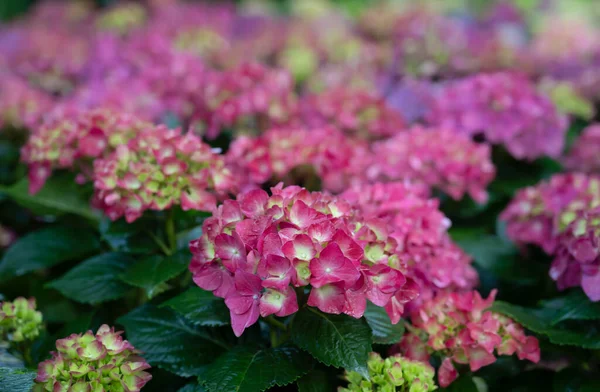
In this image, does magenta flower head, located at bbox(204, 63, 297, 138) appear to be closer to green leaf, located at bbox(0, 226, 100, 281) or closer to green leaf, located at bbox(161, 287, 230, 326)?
green leaf, located at bbox(0, 226, 100, 281)

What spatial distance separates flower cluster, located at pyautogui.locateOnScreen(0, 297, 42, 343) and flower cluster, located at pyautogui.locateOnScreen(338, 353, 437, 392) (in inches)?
23.9

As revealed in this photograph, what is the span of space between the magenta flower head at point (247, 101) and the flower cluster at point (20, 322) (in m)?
0.81

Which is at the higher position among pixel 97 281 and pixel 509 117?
pixel 509 117

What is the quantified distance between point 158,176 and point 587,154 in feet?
4.54

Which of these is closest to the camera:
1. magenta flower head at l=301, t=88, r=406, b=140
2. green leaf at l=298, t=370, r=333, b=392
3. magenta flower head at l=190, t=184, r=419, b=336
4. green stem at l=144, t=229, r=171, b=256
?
magenta flower head at l=190, t=184, r=419, b=336

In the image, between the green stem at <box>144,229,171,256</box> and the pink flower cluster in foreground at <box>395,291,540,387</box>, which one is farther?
the green stem at <box>144,229,171,256</box>

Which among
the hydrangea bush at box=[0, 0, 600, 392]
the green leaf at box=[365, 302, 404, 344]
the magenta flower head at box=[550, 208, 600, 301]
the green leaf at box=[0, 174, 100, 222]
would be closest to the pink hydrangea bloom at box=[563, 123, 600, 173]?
the hydrangea bush at box=[0, 0, 600, 392]

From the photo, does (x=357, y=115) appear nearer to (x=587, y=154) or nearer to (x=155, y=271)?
(x=587, y=154)

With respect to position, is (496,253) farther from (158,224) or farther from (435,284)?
(158,224)

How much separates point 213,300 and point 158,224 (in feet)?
0.95

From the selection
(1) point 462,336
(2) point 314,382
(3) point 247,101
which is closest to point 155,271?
(2) point 314,382

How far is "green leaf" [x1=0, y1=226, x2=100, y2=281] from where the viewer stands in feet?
4.76

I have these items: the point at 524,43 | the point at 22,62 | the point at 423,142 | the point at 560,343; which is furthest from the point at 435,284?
the point at 524,43

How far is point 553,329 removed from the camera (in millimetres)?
1244
